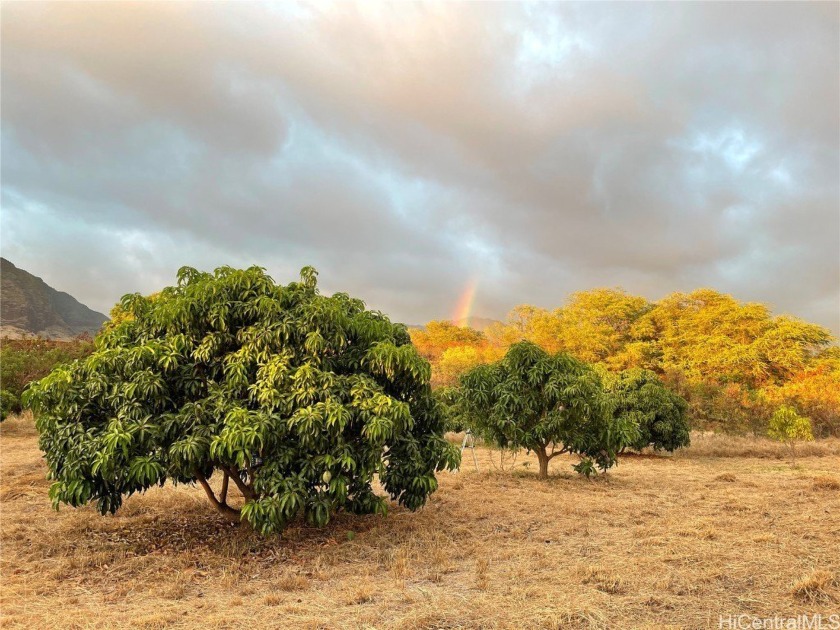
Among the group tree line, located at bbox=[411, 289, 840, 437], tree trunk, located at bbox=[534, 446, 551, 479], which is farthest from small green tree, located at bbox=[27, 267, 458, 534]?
tree line, located at bbox=[411, 289, 840, 437]

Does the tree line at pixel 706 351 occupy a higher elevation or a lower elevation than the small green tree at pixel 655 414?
higher

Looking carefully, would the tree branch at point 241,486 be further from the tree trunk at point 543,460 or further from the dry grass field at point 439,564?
the tree trunk at point 543,460

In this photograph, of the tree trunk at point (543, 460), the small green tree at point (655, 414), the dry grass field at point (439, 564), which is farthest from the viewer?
the small green tree at point (655, 414)

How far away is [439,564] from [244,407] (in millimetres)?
3150

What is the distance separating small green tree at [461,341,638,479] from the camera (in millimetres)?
12484

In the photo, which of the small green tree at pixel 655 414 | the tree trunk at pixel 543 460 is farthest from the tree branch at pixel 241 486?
the small green tree at pixel 655 414

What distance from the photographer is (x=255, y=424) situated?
5.87 meters

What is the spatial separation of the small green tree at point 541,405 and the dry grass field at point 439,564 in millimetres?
2018

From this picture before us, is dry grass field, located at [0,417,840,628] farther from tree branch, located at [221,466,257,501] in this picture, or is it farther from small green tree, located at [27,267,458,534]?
small green tree, located at [27,267,458,534]

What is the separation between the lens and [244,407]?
6.28 m

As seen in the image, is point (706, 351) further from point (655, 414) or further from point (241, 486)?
point (241, 486)

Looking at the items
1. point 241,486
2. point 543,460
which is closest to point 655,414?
point 543,460

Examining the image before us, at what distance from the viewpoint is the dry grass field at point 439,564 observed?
4.86 metres

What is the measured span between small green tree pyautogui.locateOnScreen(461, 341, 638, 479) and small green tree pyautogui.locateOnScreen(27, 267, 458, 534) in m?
5.61
